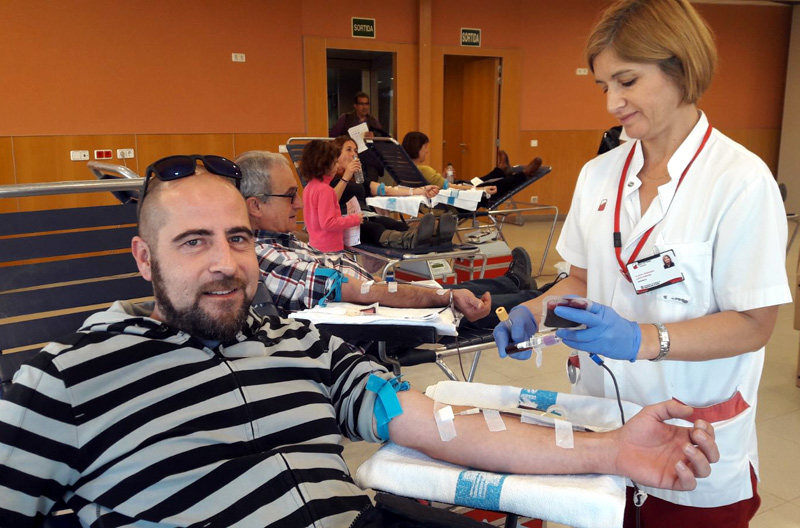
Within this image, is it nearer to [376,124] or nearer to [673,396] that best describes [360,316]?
[673,396]

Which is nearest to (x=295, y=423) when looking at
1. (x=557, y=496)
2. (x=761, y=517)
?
(x=557, y=496)

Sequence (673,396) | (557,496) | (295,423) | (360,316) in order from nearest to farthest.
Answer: (557,496), (295,423), (673,396), (360,316)

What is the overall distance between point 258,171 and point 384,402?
4.55 ft

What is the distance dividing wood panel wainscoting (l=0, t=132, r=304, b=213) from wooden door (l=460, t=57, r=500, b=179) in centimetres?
338

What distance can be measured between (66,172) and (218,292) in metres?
6.28

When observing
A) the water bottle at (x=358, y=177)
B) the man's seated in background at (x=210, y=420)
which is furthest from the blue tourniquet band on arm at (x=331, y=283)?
the water bottle at (x=358, y=177)

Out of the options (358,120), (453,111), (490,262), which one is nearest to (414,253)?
(490,262)

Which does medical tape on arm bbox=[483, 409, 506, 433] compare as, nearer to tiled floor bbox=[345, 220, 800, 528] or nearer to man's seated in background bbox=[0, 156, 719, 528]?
man's seated in background bbox=[0, 156, 719, 528]

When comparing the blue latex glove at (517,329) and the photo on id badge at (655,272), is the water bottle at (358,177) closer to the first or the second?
the blue latex glove at (517,329)

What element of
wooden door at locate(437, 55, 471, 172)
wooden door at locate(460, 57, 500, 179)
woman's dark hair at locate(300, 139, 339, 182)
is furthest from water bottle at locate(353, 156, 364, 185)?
wooden door at locate(437, 55, 471, 172)

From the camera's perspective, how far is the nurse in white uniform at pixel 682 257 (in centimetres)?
114

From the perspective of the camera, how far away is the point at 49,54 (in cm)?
627

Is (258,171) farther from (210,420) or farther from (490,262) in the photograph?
(490,262)

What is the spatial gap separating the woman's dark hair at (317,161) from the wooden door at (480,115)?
5.78 metres
